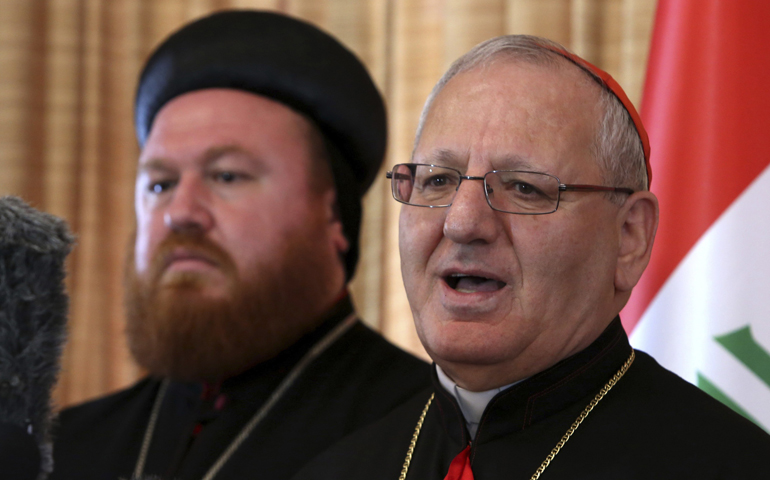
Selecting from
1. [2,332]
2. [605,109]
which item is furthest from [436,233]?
[2,332]

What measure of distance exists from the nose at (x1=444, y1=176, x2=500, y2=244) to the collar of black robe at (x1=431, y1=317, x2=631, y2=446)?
30 cm

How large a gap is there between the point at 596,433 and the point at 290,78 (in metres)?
1.54

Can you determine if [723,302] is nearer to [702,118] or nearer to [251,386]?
[702,118]

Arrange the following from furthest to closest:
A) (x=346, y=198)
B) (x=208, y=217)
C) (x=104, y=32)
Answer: (x=104, y=32)
(x=346, y=198)
(x=208, y=217)

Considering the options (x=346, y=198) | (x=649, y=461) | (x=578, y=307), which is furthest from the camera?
(x=346, y=198)

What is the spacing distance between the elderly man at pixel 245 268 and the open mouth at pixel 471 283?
83cm

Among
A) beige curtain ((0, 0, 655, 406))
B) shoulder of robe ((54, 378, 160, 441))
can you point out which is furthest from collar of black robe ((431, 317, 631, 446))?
beige curtain ((0, 0, 655, 406))

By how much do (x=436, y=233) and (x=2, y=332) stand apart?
834 mm

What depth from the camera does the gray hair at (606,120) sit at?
1646 millimetres

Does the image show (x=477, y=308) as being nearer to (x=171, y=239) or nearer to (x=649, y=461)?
(x=649, y=461)

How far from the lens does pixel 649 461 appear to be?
148 cm

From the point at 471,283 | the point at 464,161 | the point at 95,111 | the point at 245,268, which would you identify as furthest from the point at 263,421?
the point at 95,111

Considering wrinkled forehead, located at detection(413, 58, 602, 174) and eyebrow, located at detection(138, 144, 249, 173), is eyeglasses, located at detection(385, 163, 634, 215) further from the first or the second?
eyebrow, located at detection(138, 144, 249, 173)

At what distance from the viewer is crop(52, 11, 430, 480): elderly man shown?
2.41 metres
